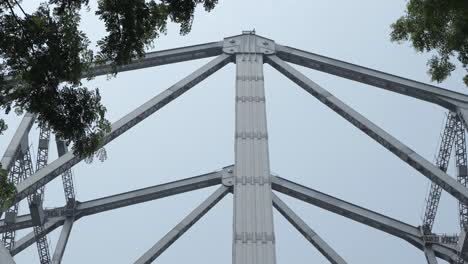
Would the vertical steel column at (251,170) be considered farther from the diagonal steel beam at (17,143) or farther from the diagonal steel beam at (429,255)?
the diagonal steel beam at (429,255)

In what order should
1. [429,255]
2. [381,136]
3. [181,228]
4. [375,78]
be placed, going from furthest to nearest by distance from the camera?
[181,228] < [429,255] < [375,78] < [381,136]

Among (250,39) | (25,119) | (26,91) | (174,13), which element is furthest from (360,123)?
(26,91)

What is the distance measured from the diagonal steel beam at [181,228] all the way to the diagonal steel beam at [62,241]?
4119mm

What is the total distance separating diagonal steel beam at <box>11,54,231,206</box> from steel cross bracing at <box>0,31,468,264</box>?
47 mm

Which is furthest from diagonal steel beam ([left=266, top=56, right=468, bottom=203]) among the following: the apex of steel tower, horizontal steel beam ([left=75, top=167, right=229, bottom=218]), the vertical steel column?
horizontal steel beam ([left=75, top=167, right=229, bottom=218])

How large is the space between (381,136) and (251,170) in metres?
6.96

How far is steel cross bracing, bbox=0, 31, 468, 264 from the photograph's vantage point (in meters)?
27.9

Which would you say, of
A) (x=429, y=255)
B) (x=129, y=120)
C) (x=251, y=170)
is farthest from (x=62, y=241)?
(x=429, y=255)

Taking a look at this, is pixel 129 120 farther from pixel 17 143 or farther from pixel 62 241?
pixel 62 241

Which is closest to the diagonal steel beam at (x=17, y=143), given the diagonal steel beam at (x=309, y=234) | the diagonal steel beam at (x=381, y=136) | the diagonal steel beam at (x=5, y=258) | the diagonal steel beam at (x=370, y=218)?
the diagonal steel beam at (x=5, y=258)

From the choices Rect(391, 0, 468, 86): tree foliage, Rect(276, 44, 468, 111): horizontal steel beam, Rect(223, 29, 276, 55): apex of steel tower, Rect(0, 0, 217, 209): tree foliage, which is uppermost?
Rect(223, 29, 276, 55): apex of steel tower

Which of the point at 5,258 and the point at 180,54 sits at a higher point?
the point at 180,54

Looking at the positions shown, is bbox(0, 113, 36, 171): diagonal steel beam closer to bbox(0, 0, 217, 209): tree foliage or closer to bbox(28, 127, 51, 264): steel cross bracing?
bbox(28, 127, 51, 264): steel cross bracing

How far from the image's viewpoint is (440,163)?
36781mm
